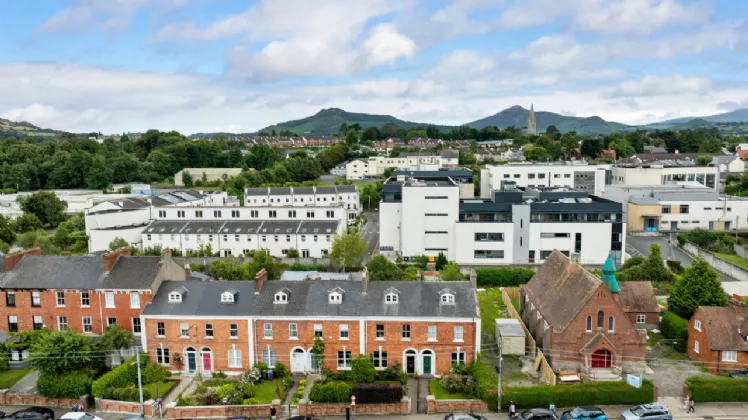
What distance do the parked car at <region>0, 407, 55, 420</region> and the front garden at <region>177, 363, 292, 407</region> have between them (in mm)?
7821

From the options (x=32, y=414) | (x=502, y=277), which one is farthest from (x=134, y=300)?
(x=502, y=277)

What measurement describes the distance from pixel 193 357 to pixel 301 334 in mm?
8262

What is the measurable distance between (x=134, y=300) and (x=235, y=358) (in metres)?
9.81

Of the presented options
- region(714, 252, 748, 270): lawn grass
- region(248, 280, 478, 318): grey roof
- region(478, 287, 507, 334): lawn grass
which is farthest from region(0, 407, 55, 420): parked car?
region(714, 252, 748, 270): lawn grass

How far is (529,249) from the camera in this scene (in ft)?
234

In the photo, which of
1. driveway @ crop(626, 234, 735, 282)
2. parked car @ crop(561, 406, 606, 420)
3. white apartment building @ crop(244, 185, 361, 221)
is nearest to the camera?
parked car @ crop(561, 406, 606, 420)

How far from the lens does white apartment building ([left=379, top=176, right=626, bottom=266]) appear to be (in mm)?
70375

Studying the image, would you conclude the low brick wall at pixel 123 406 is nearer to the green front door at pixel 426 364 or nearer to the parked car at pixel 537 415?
the green front door at pixel 426 364

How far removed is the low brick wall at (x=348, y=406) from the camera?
108ft

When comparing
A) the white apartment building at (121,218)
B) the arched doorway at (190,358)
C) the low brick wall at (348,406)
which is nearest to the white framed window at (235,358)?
the arched doorway at (190,358)

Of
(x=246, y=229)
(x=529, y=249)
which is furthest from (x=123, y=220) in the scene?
(x=529, y=249)

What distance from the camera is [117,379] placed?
3503 cm

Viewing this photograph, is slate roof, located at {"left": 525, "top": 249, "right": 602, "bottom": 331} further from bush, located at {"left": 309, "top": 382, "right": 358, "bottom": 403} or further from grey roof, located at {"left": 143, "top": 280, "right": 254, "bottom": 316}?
grey roof, located at {"left": 143, "top": 280, "right": 254, "bottom": 316}

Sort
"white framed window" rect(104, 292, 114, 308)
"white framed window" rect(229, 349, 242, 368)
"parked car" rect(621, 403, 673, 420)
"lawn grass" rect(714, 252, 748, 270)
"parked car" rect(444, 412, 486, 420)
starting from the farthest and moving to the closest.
A: "lawn grass" rect(714, 252, 748, 270), "white framed window" rect(104, 292, 114, 308), "white framed window" rect(229, 349, 242, 368), "parked car" rect(621, 403, 673, 420), "parked car" rect(444, 412, 486, 420)
